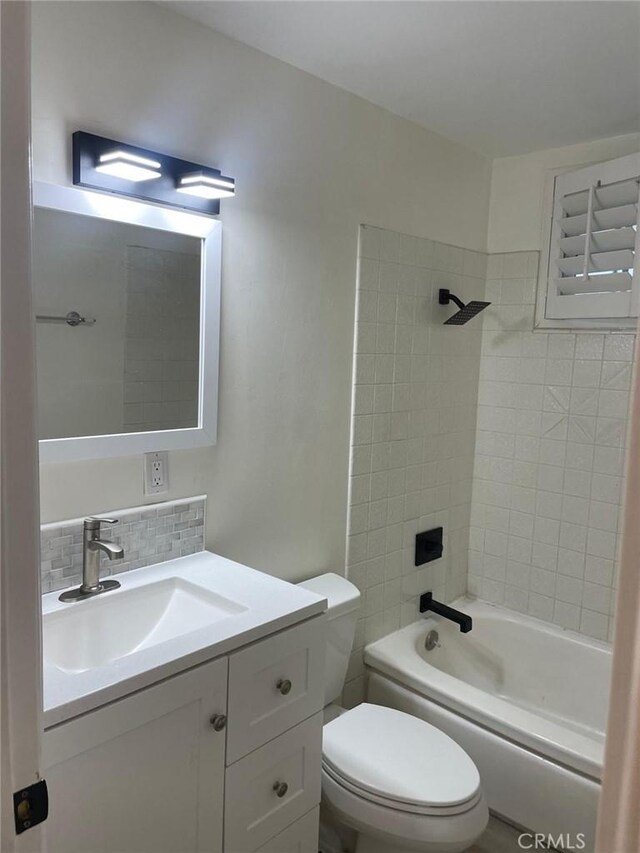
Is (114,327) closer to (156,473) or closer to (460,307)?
(156,473)

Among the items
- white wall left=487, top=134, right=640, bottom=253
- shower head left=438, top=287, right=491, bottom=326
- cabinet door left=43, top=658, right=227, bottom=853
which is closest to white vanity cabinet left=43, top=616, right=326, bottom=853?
cabinet door left=43, top=658, right=227, bottom=853

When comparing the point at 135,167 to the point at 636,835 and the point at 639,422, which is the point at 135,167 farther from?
the point at 636,835

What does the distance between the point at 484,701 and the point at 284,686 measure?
91cm

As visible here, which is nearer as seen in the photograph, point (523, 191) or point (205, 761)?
point (205, 761)

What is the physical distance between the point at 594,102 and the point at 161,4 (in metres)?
1.41

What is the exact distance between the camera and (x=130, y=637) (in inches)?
62.6

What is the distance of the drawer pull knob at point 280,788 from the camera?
5.04 feet

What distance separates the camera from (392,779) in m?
1.71

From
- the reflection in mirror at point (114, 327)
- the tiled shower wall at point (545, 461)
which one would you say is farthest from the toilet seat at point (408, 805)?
the tiled shower wall at point (545, 461)

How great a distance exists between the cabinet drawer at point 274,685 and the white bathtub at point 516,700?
71 cm

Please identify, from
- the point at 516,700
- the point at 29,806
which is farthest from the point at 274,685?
→ the point at 516,700

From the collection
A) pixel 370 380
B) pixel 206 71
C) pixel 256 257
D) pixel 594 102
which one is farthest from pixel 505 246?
pixel 206 71

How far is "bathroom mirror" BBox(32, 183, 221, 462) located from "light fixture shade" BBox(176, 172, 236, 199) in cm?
7

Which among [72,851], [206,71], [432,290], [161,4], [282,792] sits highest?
[161,4]
